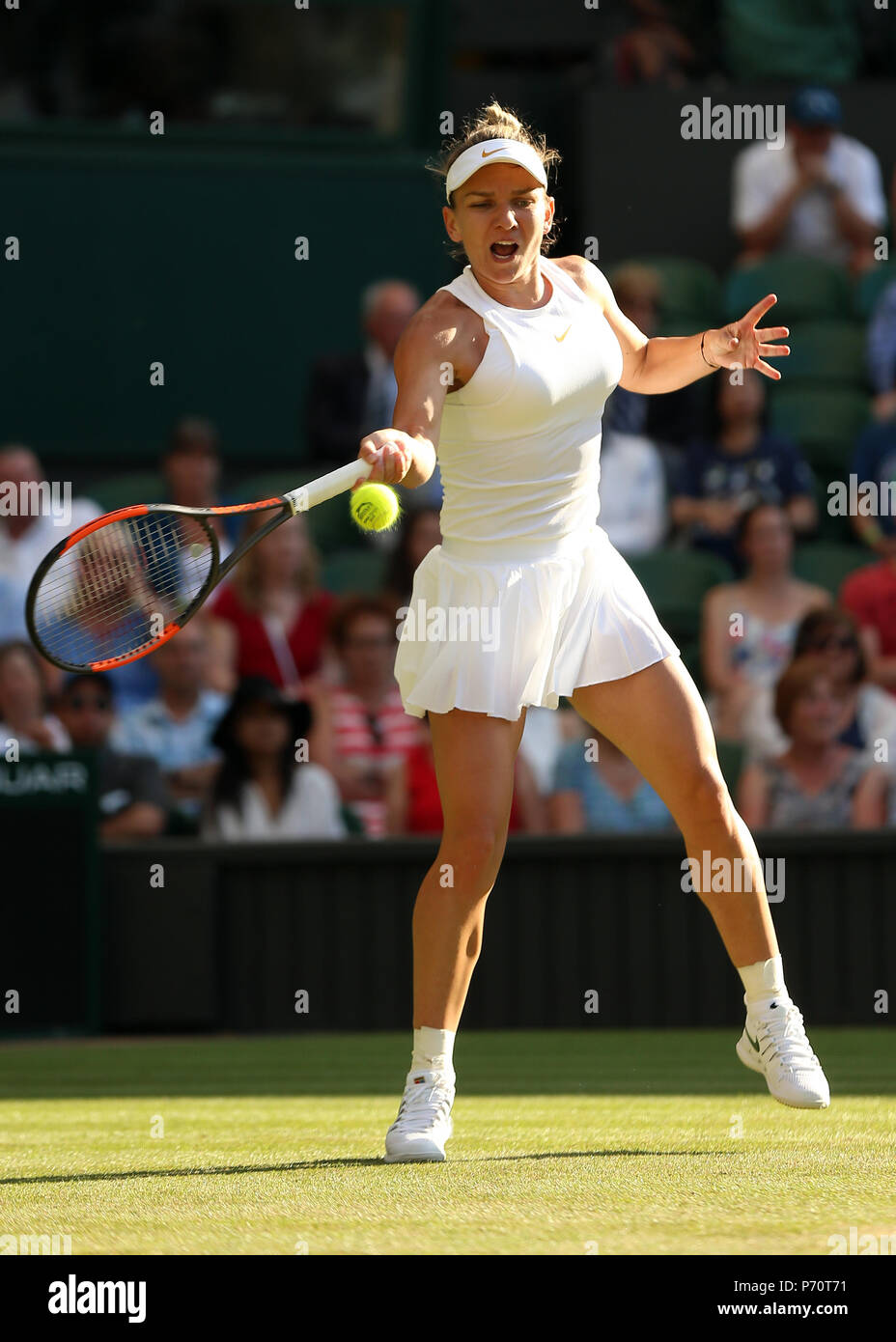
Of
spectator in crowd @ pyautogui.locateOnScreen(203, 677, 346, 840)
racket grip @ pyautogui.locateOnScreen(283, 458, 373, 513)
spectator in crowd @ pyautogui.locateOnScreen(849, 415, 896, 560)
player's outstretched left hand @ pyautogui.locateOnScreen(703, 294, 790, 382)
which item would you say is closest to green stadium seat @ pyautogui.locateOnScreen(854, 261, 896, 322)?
spectator in crowd @ pyautogui.locateOnScreen(849, 415, 896, 560)

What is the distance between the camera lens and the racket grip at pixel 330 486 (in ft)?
11.3

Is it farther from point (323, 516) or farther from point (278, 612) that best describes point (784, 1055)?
point (323, 516)

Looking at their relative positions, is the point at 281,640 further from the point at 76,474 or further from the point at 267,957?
the point at 76,474

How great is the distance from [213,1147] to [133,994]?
297 centimetres

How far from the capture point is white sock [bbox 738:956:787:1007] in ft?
12.5

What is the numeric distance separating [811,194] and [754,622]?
2.88 meters

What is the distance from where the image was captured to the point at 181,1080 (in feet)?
17.8

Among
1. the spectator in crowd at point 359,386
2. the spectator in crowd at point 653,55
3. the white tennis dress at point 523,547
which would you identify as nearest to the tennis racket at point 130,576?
the white tennis dress at point 523,547

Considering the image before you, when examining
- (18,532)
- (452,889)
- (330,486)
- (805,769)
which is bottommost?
(452,889)

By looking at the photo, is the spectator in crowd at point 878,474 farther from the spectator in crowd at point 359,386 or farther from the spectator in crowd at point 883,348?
the spectator in crowd at point 359,386

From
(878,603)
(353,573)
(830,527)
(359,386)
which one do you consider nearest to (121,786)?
(353,573)

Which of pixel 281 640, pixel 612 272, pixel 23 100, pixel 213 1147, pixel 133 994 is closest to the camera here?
pixel 213 1147

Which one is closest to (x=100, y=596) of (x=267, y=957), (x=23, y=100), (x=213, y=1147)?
(x=213, y=1147)

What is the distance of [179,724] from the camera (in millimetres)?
7488
